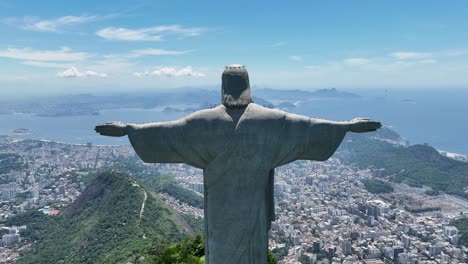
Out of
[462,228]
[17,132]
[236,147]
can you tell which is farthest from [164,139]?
[17,132]

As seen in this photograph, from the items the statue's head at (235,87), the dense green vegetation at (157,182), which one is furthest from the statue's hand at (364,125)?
the dense green vegetation at (157,182)

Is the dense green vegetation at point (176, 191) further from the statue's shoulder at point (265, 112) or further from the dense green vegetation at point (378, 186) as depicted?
the statue's shoulder at point (265, 112)

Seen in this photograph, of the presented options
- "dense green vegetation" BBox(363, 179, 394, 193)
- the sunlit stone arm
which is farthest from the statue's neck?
"dense green vegetation" BBox(363, 179, 394, 193)

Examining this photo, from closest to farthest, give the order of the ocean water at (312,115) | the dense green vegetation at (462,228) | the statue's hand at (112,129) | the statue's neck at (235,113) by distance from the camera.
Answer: the statue's hand at (112,129) < the statue's neck at (235,113) < the dense green vegetation at (462,228) < the ocean water at (312,115)

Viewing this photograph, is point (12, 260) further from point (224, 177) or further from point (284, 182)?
point (284, 182)

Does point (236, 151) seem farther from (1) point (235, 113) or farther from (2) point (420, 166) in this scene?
(2) point (420, 166)

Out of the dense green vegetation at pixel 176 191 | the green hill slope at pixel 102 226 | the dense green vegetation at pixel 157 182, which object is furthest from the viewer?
the dense green vegetation at pixel 157 182
